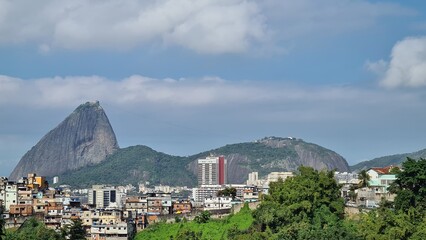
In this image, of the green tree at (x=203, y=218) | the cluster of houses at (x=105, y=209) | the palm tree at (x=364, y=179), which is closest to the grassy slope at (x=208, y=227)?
the green tree at (x=203, y=218)

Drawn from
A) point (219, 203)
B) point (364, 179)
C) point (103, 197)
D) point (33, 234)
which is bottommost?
point (33, 234)

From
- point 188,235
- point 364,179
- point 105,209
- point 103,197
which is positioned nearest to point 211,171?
point 103,197

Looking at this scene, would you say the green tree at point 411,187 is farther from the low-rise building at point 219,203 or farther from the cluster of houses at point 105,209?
the low-rise building at point 219,203

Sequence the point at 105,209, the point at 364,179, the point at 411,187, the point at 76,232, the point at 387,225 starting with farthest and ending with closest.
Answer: the point at 105,209 < the point at 364,179 < the point at 76,232 < the point at 411,187 < the point at 387,225

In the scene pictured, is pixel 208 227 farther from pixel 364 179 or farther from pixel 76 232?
pixel 364 179

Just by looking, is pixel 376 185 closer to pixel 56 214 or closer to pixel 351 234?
pixel 351 234

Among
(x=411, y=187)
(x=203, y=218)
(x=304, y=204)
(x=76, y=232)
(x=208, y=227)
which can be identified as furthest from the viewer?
(x=203, y=218)

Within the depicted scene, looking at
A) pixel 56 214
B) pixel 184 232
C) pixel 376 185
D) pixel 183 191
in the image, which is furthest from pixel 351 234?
pixel 183 191

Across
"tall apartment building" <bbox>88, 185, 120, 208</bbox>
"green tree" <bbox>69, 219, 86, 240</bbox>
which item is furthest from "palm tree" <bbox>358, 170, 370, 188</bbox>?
"tall apartment building" <bbox>88, 185, 120, 208</bbox>
